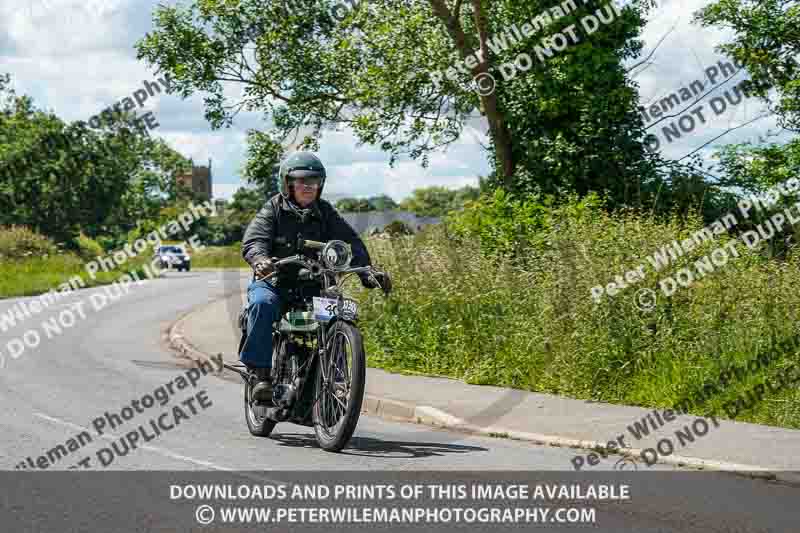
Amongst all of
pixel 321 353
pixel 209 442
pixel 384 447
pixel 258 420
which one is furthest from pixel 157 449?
pixel 384 447

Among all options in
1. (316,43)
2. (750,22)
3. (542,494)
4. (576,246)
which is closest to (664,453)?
(542,494)

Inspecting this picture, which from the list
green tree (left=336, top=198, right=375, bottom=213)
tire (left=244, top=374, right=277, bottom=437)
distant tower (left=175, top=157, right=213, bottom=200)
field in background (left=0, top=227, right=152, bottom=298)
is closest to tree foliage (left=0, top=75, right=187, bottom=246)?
field in background (left=0, top=227, right=152, bottom=298)

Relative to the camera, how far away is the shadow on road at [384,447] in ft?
27.9

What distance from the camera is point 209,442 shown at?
9117 mm

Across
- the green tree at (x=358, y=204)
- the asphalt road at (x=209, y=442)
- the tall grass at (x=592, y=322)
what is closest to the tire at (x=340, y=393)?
the asphalt road at (x=209, y=442)

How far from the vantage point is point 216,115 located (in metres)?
23.8

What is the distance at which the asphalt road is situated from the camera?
6.99 metres

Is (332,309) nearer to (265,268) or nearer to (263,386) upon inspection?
(265,268)

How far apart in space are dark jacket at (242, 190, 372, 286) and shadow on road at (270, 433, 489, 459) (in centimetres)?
139

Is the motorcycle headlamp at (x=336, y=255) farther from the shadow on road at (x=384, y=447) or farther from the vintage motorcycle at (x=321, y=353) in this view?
the shadow on road at (x=384, y=447)

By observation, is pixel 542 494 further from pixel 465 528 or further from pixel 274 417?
pixel 274 417

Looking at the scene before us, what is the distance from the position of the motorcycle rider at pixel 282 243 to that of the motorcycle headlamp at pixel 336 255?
1.31ft

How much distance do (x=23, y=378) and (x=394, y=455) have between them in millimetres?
7623

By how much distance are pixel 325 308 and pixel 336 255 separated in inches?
Result: 16.8
